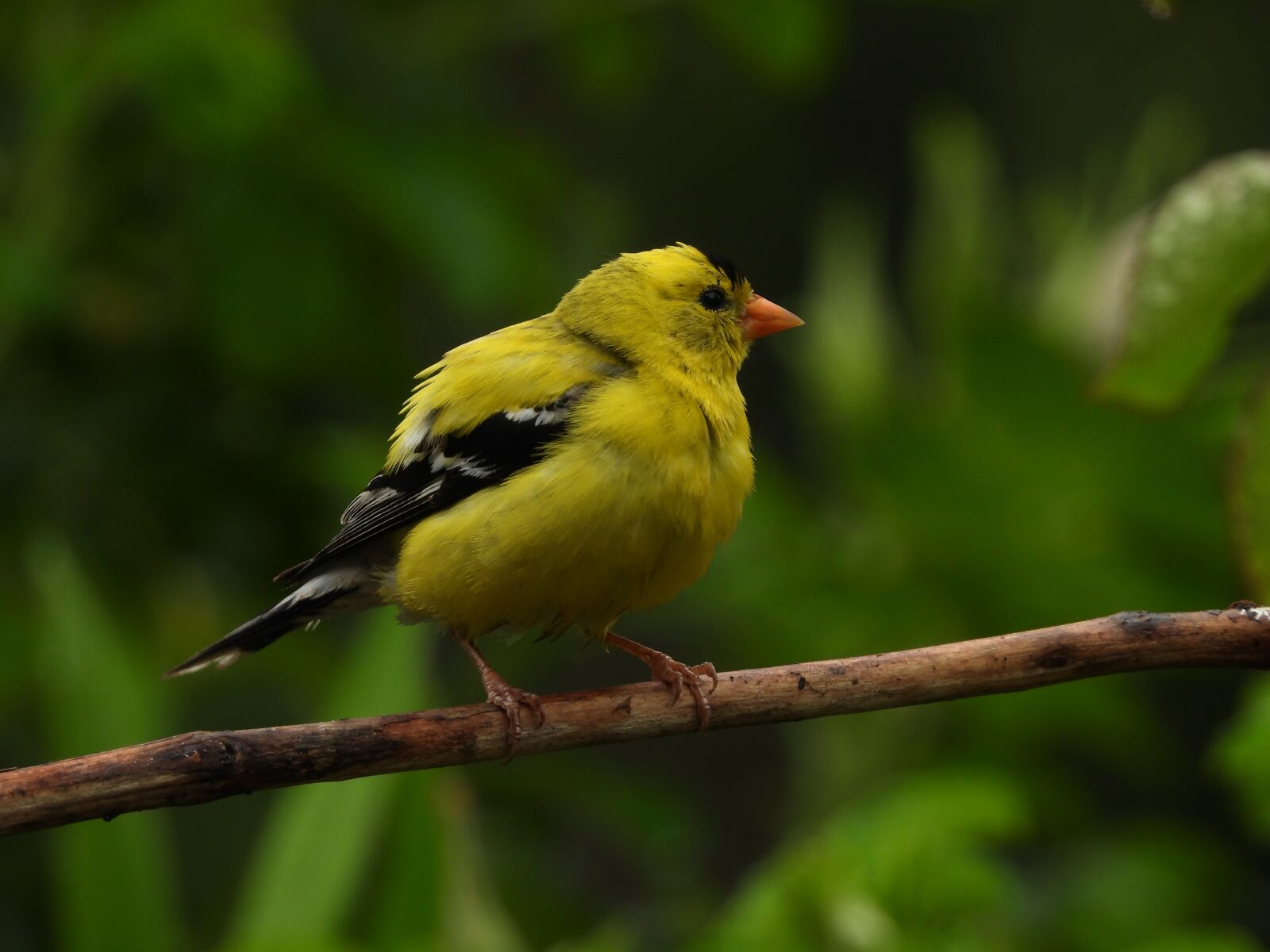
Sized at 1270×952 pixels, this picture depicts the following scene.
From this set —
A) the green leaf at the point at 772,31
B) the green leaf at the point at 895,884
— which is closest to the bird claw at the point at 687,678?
the green leaf at the point at 895,884

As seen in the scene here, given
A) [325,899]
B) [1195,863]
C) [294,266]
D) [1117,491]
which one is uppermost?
[294,266]

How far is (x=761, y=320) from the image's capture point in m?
3.68

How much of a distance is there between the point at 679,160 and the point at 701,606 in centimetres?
507

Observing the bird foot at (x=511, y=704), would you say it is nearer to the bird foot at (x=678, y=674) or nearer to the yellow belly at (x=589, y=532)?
the yellow belly at (x=589, y=532)

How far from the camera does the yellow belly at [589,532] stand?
9.62 feet

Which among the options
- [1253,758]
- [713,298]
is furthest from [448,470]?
[1253,758]

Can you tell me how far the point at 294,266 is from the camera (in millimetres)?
3943

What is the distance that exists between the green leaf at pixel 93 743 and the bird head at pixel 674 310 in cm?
134

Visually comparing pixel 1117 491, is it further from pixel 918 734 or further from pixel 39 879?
pixel 39 879

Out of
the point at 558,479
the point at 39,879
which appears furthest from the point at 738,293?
the point at 39,879

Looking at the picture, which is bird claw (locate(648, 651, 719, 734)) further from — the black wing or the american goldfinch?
the black wing

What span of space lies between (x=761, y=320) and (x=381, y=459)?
1.01m

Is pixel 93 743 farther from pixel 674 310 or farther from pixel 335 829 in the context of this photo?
pixel 674 310

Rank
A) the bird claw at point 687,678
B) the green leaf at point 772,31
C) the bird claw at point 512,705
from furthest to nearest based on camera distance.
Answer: the green leaf at point 772,31 → the bird claw at point 687,678 → the bird claw at point 512,705
